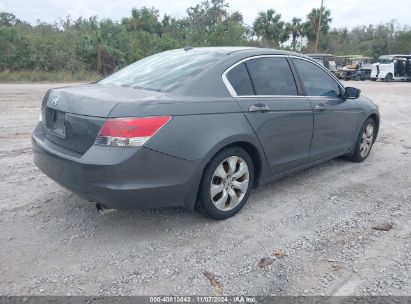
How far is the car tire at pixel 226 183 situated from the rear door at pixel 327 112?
1.20 m

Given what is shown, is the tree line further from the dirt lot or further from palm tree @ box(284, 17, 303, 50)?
the dirt lot

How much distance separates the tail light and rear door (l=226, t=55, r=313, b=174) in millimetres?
1052

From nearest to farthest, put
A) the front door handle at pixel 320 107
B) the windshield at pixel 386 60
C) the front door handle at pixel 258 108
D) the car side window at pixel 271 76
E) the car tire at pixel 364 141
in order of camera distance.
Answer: the front door handle at pixel 258 108
the car side window at pixel 271 76
the front door handle at pixel 320 107
the car tire at pixel 364 141
the windshield at pixel 386 60

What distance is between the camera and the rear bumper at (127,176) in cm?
301

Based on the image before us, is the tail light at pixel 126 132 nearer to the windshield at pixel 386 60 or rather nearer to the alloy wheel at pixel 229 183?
the alloy wheel at pixel 229 183

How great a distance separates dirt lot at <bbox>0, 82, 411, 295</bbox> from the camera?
2.80 meters

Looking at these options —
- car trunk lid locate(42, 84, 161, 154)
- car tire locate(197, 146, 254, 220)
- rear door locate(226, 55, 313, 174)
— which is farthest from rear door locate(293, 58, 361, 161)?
car trunk lid locate(42, 84, 161, 154)

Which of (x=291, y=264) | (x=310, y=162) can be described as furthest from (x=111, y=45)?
(x=291, y=264)

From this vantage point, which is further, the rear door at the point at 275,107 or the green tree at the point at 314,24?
the green tree at the point at 314,24

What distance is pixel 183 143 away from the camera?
127 inches

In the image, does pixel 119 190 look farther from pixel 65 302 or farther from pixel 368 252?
pixel 368 252

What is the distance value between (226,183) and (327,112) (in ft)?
6.01

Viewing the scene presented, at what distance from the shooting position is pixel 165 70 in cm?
394

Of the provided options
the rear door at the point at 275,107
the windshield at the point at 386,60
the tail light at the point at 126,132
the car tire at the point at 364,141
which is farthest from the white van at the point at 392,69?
the tail light at the point at 126,132
